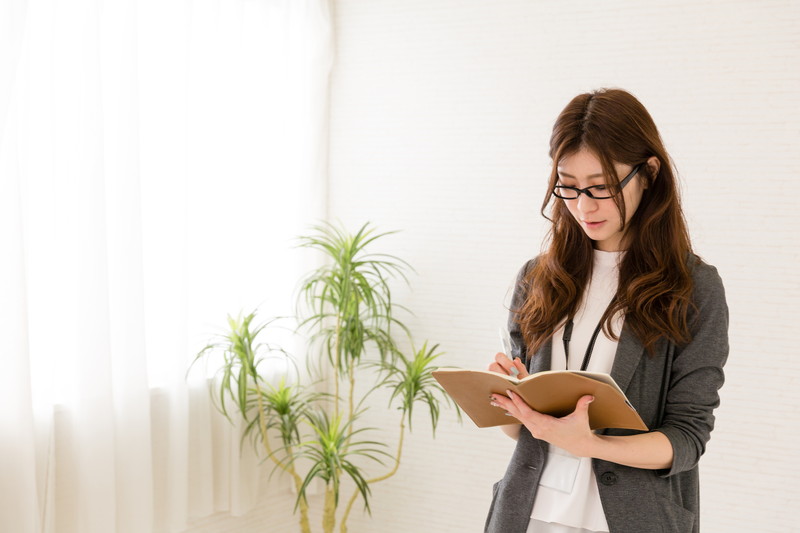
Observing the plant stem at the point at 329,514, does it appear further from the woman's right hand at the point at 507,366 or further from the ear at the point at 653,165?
the ear at the point at 653,165

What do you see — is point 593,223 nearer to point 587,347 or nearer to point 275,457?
point 587,347

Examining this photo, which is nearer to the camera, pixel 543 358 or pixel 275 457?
pixel 543 358

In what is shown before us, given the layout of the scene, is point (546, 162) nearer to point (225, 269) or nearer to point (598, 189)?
point (225, 269)

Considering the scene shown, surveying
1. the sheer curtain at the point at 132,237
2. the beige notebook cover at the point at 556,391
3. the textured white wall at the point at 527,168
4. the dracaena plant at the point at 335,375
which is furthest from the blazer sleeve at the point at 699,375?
the sheer curtain at the point at 132,237

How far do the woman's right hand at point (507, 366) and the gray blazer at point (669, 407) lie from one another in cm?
20

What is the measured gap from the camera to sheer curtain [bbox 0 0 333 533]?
232cm

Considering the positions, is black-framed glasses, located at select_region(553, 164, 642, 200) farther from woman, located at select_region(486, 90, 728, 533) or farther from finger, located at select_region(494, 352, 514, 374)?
finger, located at select_region(494, 352, 514, 374)

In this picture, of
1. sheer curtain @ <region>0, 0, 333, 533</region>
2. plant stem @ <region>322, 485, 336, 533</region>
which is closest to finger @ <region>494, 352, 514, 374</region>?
sheer curtain @ <region>0, 0, 333, 533</region>

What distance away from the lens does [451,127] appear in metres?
3.36

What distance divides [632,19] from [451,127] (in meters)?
0.83

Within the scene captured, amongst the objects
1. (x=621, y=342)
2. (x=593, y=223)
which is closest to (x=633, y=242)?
(x=593, y=223)

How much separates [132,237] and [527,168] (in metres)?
1.53

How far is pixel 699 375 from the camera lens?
62.0 inches

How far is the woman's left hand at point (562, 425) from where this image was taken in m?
1.52
